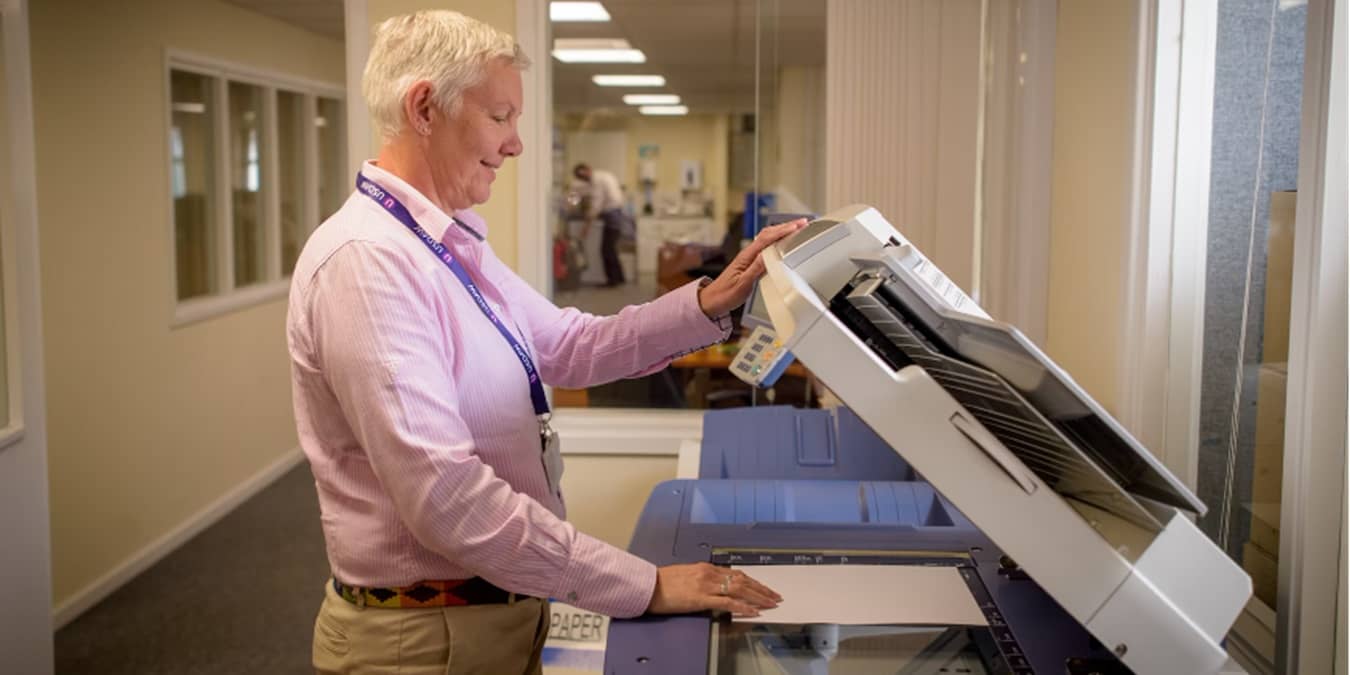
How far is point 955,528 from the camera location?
1664mm

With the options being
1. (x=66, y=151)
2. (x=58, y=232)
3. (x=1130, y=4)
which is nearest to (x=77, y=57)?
(x=66, y=151)

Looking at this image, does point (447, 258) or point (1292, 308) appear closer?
point (1292, 308)

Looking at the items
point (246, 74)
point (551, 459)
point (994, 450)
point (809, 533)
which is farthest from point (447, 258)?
point (246, 74)

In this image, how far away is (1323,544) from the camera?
1.31 metres

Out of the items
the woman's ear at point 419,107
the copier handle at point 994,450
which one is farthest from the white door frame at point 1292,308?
the woman's ear at point 419,107

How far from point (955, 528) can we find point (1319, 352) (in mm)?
526

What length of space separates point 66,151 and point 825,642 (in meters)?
3.65

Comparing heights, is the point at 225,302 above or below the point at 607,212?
below

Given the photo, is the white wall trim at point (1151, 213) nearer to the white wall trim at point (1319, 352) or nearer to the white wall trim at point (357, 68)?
the white wall trim at point (1319, 352)

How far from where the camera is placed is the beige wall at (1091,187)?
7.15 ft

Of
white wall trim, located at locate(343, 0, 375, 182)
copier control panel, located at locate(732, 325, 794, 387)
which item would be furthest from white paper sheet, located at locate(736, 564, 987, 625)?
white wall trim, located at locate(343, 0, 375, 182)

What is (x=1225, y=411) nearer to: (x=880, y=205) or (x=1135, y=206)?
(x=1135, y=206)

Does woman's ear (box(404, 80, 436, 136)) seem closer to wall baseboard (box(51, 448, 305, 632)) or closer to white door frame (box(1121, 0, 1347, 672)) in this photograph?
white door frame (box(1121, 0, 1347, 672))

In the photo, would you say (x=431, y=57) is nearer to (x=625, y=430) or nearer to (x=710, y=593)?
(x=710, y=593)
